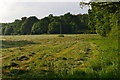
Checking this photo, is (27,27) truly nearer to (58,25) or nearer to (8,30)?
(8,30)

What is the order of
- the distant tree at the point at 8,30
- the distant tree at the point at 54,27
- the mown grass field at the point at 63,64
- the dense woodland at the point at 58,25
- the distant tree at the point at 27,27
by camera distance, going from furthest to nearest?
the distant tree at the point at 8,30 < the distant tree at the point at 27,27 < the dense woodland at the point at 58,25 < the distant tree at the point at 54,27 < the mown grass field at the point at 63,64

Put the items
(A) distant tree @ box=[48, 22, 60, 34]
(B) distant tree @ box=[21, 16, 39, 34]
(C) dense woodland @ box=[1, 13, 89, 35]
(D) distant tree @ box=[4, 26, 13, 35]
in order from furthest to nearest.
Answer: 1. (D) distant tree @ box=[4, 26, 13, 35]
2. (B) distant tree @ box=[21, 16, 39, 34]
3. (C) dense woodland @ box=[1, 13, 89, 35]
4. (A) distant tree @ box=[48, 22, 60, 34]

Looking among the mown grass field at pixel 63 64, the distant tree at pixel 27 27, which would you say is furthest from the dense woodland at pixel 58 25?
the mown grass field at pixel 63 64

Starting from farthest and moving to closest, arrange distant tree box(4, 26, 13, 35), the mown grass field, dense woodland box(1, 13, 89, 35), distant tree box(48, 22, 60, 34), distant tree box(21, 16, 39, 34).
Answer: distant tree box(4, 26, 13, 35) < distant tree box(21, 16, 39, 34) < dense woodland box(1, 13, 89, 35) < distant tree box(48, 22, 60, 34) < the mown grass field

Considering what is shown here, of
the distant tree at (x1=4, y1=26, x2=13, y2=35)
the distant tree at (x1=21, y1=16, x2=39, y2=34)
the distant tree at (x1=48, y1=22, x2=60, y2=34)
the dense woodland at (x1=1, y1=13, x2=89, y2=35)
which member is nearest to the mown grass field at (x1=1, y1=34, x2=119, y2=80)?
the dense woodland at (x1=1, y1=13, x2=89, y2=35)

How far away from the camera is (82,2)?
13.9 metres

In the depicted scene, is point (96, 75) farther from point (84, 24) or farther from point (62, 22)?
point (84, 24)

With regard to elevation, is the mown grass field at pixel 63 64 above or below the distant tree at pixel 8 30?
below

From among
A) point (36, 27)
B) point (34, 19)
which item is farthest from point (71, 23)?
point (34, 19)

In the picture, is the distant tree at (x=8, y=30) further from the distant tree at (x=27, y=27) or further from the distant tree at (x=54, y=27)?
the distant tree at (x=54, y=27)

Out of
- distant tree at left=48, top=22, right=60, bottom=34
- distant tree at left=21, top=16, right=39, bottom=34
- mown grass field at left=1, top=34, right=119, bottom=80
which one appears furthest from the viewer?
distant tree at left=21, top=16, right=39, bottom=34

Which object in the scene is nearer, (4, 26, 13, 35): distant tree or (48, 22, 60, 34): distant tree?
(48, 22, 60, 34): distant tree

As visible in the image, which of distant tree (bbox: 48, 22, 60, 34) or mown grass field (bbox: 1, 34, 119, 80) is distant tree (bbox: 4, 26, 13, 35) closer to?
distant tree (bbox: 48, 22, 60, 34)

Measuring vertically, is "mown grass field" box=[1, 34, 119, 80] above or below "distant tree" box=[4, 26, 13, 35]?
below
